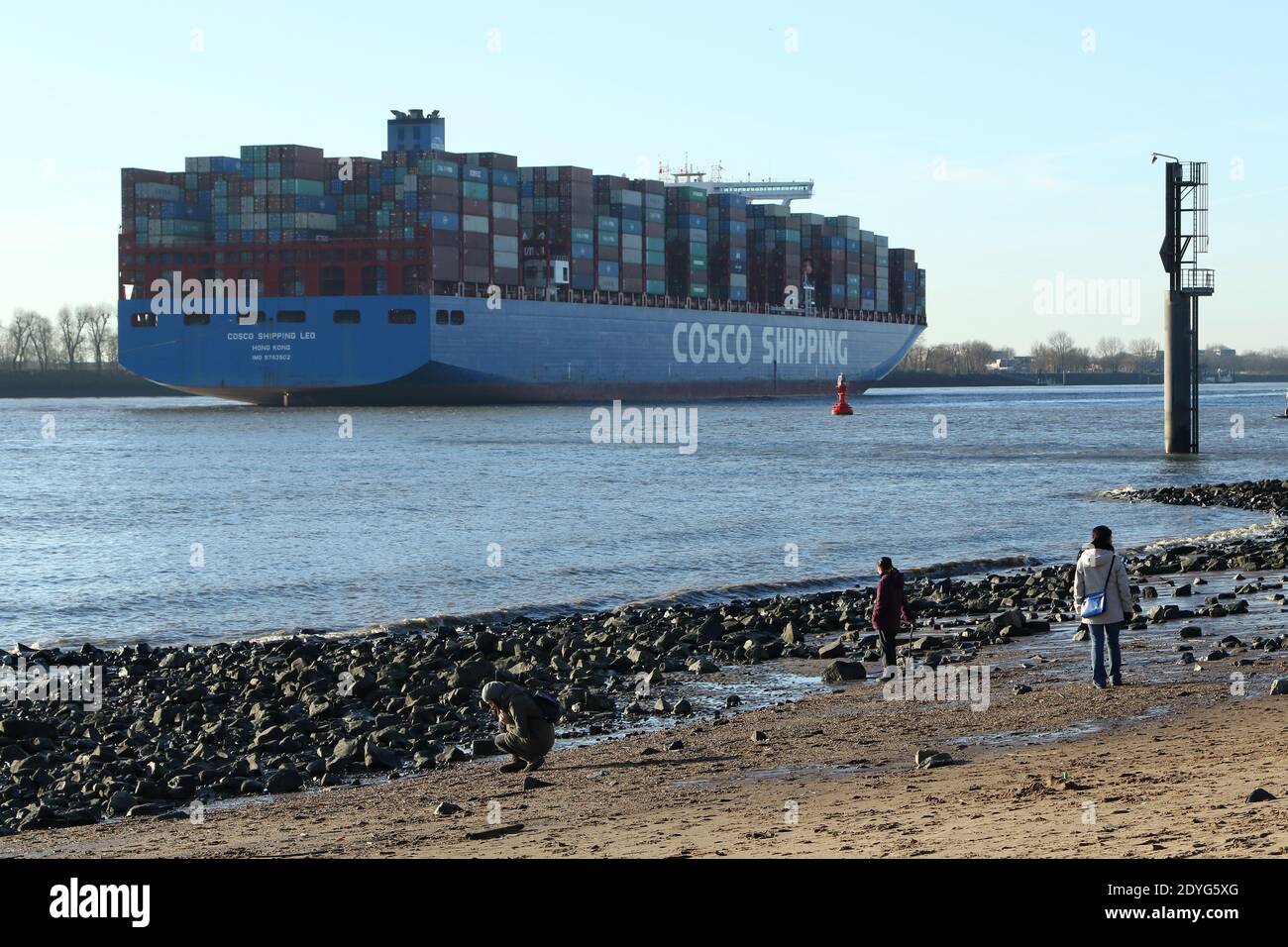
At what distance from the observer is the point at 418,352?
7931cm

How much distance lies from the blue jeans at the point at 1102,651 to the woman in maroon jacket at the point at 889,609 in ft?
6.21

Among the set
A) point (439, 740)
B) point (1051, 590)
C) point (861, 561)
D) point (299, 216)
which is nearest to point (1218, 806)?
Result: point (439, 740)

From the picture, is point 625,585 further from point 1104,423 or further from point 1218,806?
point 1104,423

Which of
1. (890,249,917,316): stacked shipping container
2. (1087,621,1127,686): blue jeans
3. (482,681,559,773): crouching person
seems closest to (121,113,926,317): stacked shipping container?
(890,249,917,316): stacked shipping container

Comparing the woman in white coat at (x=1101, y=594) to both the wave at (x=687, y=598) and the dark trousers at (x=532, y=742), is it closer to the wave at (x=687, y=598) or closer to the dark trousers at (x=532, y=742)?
the dark trousers at (x=532, y=742)

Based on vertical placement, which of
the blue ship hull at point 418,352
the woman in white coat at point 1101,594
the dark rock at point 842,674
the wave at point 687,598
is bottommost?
the wave at point 687,598

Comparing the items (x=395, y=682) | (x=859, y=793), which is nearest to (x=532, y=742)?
(x=859, y=793)

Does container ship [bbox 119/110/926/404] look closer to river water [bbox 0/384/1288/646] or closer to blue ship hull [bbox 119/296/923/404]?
blue ship hull [bbox 119/296/923/404]

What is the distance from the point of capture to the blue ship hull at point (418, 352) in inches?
3137

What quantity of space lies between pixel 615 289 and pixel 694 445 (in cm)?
3184

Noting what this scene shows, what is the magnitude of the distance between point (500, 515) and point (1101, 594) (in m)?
24.1

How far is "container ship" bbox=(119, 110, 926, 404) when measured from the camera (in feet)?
261

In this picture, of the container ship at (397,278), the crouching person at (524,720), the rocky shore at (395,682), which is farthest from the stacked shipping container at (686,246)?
the crouching person at (524,720)

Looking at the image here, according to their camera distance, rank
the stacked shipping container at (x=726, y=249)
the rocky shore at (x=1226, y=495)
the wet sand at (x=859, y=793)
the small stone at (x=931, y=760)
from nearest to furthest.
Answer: the wet sand at (x=859, y=793)
the small stone at (x=931, y=760)
the rocky shore at (x=1226, y=495)
the stacked shipping container at (x=726, y=249)
